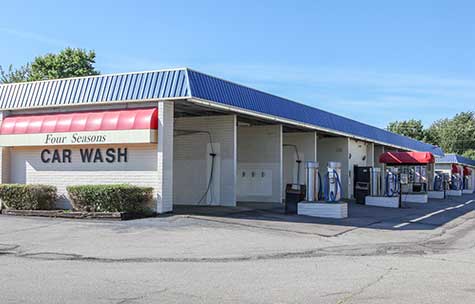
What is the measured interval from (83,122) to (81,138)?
58 cm

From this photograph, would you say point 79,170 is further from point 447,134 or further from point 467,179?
point 447,134

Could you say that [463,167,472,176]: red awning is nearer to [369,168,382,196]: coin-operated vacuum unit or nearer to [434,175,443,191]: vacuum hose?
[434,175,443,191]: vacuum hose

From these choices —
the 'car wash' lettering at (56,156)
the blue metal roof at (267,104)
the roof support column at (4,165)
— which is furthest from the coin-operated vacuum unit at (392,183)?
the roof support column at (4,165)

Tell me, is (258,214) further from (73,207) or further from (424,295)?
(424,295)

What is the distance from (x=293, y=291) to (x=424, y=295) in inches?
74.2

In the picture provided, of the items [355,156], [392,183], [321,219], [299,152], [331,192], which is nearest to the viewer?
[321,219]

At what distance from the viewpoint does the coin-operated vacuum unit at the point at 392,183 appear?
30078 mm

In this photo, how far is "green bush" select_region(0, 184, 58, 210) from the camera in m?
20.6

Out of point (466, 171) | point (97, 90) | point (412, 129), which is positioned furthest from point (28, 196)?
point (412, 129)

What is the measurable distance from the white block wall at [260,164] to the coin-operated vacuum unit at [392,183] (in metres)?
6.26

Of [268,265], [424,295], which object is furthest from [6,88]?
[424,295]

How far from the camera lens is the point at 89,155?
21.0 metres

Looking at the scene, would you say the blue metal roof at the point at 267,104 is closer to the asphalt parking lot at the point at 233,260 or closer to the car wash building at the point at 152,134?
the car wash building at the point at 152,134

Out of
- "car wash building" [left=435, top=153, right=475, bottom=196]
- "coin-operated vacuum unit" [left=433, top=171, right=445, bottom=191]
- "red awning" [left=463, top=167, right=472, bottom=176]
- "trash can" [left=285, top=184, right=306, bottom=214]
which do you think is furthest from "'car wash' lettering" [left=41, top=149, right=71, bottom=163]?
"red awning" [left=463, top=167, right=472, bottom=176]
